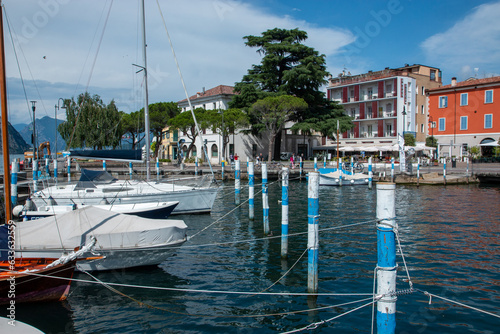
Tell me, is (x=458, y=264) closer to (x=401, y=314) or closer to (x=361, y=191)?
(x=401, y=314)

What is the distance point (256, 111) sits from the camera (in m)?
47.4

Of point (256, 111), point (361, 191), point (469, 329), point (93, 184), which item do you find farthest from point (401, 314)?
point (256, 111)

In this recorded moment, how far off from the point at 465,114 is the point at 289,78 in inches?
1066

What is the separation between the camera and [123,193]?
17703 millimetres

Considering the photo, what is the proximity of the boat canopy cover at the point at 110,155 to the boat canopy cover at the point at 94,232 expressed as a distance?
336 inches

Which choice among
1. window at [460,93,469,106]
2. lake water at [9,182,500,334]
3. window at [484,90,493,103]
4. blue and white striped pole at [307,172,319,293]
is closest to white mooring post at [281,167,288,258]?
lake water at [9,182,500,334]

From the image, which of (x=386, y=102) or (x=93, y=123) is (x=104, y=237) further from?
(x=386, y=102)

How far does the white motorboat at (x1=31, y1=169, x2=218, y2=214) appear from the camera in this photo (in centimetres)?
1722

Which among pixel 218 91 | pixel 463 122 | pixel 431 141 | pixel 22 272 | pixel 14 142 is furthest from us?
pixel 218 91

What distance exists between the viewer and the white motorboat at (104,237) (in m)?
9.07

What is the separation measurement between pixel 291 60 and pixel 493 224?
1581 inches

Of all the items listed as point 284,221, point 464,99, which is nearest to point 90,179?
point 284,221

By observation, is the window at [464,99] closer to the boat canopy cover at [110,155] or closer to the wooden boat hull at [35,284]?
the boat canopy cover at [110,155]

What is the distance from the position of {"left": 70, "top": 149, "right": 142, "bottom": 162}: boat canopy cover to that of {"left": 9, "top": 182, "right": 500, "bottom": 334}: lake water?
5.18 metres
